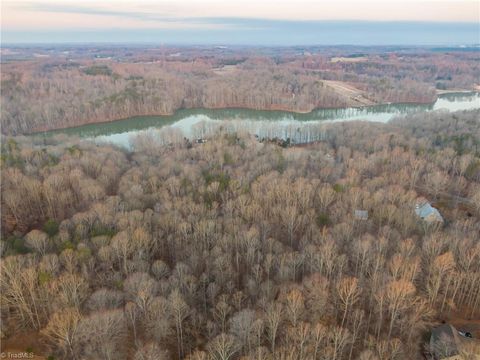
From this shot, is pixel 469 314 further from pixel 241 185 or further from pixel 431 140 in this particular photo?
pixel 431 140

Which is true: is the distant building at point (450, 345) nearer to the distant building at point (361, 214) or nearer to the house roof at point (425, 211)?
the distant building at point (361, 214)

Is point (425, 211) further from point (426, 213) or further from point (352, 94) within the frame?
point (352, 94)

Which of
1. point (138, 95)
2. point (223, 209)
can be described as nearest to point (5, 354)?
point (223, 209)

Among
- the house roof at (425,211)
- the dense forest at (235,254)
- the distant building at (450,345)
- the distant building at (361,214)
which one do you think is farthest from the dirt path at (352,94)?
the distant building at (450,345)

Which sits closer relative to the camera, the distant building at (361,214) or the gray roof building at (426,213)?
the distant building at (361,214)

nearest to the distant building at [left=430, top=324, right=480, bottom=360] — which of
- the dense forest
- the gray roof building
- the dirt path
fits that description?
the dense forest

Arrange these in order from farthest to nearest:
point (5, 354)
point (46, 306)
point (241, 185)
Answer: point (241, 185) → point (46, 306) → point (5, 354)

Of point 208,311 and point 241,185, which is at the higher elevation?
point 241,185
